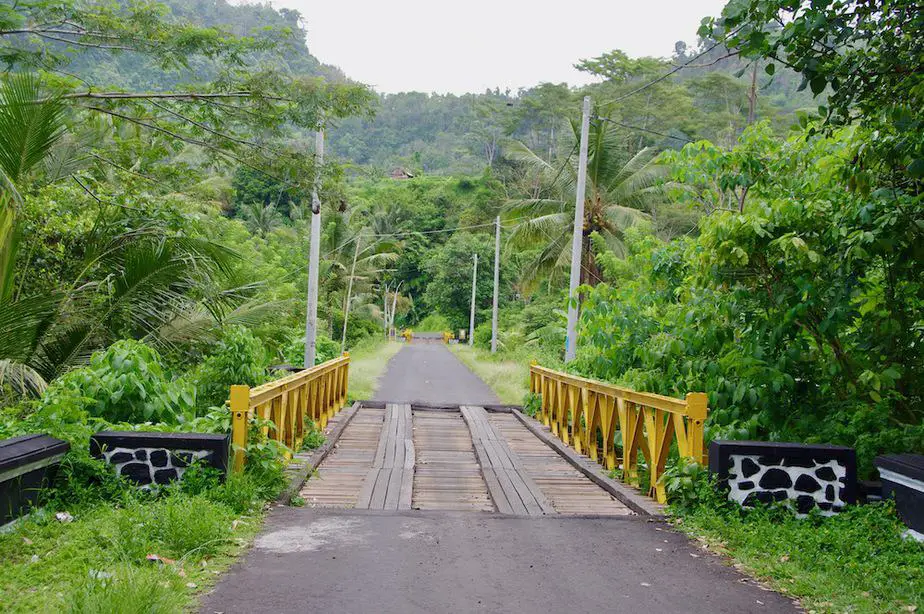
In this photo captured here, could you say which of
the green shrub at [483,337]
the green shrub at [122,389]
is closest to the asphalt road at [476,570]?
the green shrub at [122,389]

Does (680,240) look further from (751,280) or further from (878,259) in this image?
(878,259)

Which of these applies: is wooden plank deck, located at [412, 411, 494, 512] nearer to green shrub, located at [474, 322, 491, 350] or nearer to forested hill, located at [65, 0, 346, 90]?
forested hill, located at [65, 0, 346, 90]

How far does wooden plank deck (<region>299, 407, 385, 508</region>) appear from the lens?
7.72 m

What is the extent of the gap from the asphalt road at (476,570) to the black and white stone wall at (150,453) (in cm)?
84

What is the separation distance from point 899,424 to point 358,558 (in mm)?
4824

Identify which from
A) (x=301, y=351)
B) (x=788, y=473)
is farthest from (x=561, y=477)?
(x=301, y=351)

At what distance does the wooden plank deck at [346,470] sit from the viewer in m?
7.72

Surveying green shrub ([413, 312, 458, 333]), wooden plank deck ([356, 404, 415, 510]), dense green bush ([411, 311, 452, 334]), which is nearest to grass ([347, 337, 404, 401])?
wooden plank deck ([356, 404, 415, 510])

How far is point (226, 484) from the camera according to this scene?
6523 millimetres

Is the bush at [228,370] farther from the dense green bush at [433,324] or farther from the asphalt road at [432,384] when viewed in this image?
the dense green bush at [433,324]

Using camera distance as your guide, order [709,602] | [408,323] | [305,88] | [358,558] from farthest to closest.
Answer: [408,323] → [305,88] → [358,558] → [709,602]

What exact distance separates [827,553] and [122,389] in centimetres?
577

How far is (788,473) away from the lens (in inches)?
258

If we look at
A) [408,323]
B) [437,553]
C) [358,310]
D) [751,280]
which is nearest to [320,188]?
[751,280]
